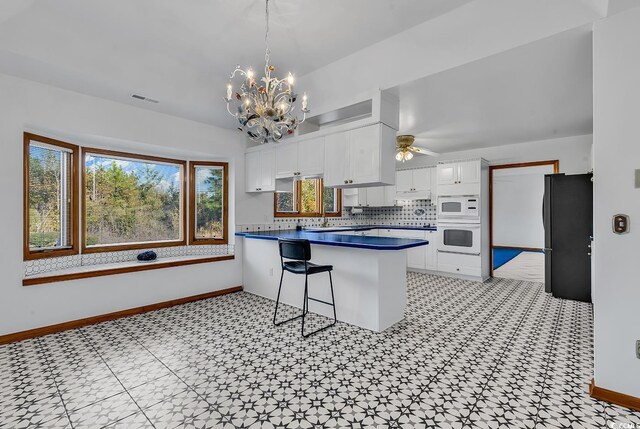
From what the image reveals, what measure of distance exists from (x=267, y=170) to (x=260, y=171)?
0.51ft

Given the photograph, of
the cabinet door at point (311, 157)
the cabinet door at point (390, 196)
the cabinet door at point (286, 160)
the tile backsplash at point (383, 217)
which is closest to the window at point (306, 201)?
the tile backsplash at point (383, 217)

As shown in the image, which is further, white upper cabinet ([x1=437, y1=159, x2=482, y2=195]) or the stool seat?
white upper cabinet ([x1=437, y1=159, x2=482, y2=195])

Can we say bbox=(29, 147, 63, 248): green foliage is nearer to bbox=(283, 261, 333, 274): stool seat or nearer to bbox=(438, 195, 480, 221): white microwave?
bbox=(283, 261, 333, 274): stool seat

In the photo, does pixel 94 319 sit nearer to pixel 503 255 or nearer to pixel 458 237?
pixel 458 237

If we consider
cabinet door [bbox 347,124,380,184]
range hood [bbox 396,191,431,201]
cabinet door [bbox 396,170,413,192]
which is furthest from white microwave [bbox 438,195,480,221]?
cabinet door [bbox 347,124,380,184]

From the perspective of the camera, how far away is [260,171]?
4594 mm

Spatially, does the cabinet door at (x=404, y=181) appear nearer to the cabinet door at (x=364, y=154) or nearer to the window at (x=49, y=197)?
the cabinet door at (x=364, y=154)

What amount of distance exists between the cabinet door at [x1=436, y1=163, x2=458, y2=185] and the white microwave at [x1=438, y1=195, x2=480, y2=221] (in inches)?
11.7

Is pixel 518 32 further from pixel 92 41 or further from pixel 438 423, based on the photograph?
pixel 92 41

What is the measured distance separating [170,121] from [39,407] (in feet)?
10.7

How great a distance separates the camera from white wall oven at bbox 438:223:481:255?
17.6ft

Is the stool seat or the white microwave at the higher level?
the white microwave

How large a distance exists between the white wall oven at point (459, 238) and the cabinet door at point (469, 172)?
2.61ft

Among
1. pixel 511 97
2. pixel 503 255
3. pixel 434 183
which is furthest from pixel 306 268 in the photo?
pixel 503 255
